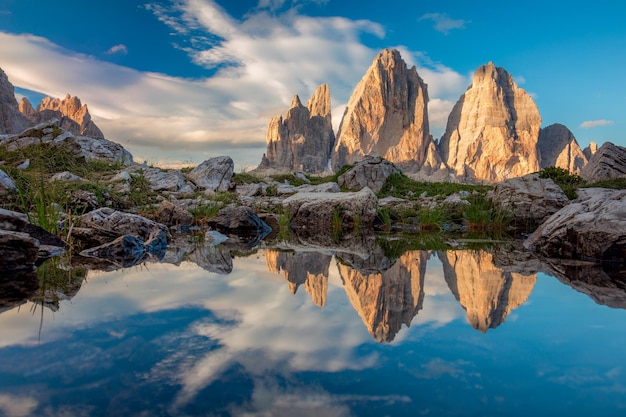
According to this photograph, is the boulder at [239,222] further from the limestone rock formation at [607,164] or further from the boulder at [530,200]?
the limestone rock formation at [607,164]

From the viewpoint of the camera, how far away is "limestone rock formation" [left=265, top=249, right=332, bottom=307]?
3188 millimetres

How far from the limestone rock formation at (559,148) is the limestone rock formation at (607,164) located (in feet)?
443

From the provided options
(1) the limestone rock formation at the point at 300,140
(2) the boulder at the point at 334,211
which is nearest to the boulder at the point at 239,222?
(2) the boulder at the point at 334,211

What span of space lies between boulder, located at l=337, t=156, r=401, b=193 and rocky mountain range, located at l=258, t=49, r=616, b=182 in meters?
117

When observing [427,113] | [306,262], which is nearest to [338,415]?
[306,262]

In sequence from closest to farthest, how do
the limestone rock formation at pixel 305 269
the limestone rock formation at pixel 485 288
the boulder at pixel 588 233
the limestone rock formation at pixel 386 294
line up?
the limestone rock formation at pixel 386 294
the limestone rock formation at pixel 485 288
the limestone rock formation at pixel 305 269
the boulder at pixel 588 233

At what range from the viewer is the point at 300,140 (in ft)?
518

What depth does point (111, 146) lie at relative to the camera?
19766mm

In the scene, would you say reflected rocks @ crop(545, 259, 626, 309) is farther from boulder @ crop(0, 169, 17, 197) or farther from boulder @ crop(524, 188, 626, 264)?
boulder @ crop(0, 169, 17, 197)

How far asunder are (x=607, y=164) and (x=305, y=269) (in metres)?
20.7

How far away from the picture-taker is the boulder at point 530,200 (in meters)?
10.7

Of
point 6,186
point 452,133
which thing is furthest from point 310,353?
point 452,133

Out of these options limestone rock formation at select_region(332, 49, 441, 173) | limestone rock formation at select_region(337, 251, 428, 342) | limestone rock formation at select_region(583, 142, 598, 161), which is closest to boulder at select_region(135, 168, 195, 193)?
limestone rock formation at select_region(337, 251, 428, 342)

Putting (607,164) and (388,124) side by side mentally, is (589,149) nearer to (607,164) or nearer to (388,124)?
(388,124)
